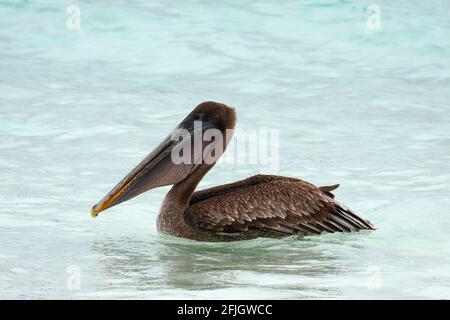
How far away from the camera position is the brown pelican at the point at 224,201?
22.4 ft

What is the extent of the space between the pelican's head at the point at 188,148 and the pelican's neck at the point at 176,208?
4 centimetres

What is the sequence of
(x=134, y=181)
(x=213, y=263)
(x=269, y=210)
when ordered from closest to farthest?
(x=213, y=263)
(x=134, y=181)
(x=269, y=210)

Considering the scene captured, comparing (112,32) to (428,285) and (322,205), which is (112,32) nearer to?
(322,205)

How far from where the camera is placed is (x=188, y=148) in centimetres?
698

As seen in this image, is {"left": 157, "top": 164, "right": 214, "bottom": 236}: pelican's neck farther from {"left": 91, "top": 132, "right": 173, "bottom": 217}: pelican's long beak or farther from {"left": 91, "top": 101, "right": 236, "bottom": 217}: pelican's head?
{"left": 91, "top": 132, "right": 173, "bottom": 217}: pelican's long beak

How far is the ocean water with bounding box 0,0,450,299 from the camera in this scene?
6156mm

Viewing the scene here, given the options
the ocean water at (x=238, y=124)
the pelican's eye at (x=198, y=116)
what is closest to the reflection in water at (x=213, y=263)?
the ocean water at (x=238, y=124)

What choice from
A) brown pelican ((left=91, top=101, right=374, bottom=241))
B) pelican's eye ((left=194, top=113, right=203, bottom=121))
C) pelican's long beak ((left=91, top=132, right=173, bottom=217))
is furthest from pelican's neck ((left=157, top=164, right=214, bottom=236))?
pelican's eye ((left=194, top=113, right=203, bottom=121))

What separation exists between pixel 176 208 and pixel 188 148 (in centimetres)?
35

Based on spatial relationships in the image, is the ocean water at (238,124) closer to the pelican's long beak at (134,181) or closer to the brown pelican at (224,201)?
the brown pelican at (224,201)

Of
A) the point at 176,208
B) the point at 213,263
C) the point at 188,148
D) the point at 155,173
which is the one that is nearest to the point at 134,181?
the point at 155,173

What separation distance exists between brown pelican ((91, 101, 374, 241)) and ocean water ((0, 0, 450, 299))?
0.27ft

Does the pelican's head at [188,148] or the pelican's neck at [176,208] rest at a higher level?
the pelican's head at [188,148]

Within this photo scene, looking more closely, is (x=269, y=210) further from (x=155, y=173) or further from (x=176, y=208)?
(x=155, y=173)
